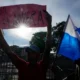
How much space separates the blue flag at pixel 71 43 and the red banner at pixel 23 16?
0.82m

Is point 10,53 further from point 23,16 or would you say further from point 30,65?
point 23,16

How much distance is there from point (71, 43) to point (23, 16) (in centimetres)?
135

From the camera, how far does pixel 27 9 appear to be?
5.40 meters

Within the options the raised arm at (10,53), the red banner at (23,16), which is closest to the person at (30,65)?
the raised arm at (10,53)

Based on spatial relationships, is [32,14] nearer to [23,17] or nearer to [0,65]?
[23,17]

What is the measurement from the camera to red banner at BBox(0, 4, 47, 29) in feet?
17.3

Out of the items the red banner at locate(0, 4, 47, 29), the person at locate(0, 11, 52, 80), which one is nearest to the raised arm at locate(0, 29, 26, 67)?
the person at locate(0, 11, 52, 80)

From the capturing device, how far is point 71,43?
6.00 m

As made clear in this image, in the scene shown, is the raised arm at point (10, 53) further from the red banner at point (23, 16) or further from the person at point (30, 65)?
the red banner at point (23, 16)

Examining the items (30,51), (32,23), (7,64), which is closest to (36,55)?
(30,51)

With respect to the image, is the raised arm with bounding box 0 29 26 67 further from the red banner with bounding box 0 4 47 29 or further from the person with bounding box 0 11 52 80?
the red banner with bounding box 0 4 47 29

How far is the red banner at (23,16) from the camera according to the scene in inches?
208

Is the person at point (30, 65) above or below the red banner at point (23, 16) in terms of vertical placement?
below

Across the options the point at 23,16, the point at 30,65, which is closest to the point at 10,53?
the point at 30,65
